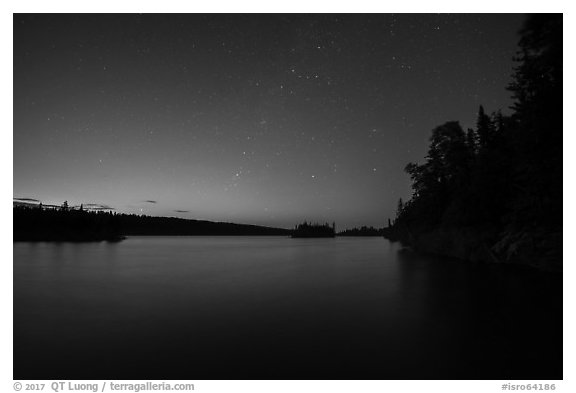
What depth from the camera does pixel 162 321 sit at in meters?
10.4

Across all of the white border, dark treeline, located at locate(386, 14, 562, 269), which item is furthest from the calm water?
dark treeline, located at locate(386, 14, 562, 269)

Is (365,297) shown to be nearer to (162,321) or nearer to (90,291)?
(162,321)

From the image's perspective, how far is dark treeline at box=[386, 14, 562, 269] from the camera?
16016mm

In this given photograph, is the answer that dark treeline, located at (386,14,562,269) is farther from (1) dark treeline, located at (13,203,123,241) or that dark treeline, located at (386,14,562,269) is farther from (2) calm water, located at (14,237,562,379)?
(1) dark treeline, located at (13,203,123,241)

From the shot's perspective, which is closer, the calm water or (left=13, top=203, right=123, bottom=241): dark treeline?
the calm water

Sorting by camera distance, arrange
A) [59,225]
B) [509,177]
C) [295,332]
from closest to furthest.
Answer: [295,332], [509,177], [59,225]

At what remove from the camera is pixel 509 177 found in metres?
24.6

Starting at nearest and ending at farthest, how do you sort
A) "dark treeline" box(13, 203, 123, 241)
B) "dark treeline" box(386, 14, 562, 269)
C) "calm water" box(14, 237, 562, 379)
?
1. "calm water" box(14, 237, 562, 379)
2. "dark treeline" box(386, 14, 562, 269)
3. "dark treeline" box(13, 203, 123, 241)
